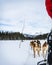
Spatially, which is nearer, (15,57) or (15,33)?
(15,33)

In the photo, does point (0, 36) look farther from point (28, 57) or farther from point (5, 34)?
point (28, 57)

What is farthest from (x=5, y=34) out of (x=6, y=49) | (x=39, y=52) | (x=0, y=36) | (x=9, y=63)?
(x=6, y=49)

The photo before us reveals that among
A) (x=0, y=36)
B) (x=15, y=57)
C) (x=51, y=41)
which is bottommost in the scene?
(x=15, y=57)

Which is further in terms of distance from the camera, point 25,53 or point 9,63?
point 25,53

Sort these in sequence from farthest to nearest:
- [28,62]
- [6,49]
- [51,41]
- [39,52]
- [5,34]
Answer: [6,49], [39,52], [28,62], [5,34], [51,41]

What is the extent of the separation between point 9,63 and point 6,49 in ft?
0.93

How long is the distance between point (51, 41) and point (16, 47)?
1.04m

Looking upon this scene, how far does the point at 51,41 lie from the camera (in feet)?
1.02

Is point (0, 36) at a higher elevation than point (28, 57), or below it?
higher

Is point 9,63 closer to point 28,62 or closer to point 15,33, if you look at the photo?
point 28,62

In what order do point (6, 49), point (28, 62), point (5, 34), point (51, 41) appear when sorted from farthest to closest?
1. point (6, 49)
2. point (28, 62)
3. point (5, 34)
4. point (51, 41)

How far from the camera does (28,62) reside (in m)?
1.03

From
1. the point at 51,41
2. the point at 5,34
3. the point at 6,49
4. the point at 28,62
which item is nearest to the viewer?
the point at 51,41

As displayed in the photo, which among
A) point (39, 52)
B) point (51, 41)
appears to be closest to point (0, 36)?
point (39, 52)
